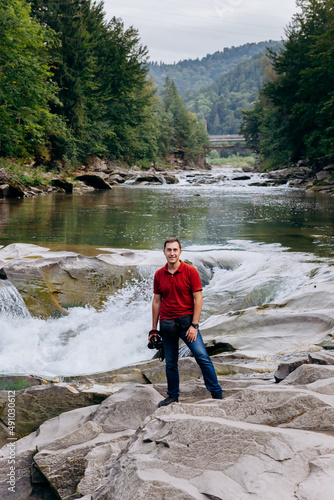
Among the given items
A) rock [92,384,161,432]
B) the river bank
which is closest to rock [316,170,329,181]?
the river bank

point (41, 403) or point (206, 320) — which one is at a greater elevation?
point (206, 320)

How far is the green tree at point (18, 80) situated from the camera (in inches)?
960

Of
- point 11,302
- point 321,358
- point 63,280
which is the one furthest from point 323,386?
point 63,280

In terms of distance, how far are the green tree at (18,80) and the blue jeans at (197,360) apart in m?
23.8

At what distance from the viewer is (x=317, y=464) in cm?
282

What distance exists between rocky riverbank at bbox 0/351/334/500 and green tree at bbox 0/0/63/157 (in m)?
23.8

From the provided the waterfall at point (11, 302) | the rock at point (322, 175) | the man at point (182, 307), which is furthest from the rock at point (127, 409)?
the rock at point (322, 175)

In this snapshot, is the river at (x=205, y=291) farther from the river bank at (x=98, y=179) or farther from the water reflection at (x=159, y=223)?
the river bank at (x=98, y=179)

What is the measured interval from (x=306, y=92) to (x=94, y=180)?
18091mm

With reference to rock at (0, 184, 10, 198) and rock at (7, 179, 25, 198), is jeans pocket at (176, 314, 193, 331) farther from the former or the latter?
rock at (7, 179, 25, 198)

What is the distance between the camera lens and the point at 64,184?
31.0 metres

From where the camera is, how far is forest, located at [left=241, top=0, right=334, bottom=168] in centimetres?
3309

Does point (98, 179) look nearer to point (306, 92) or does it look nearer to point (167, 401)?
point (306, 92)

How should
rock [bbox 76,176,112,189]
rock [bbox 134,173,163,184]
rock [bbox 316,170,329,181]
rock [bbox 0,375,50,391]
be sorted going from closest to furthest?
rock [bbox 0,375,50,391] → rock [bbox 316,170,329,181] → rock [bbox 76,176,112,189] → rock [bbox 134,173,163,184]
